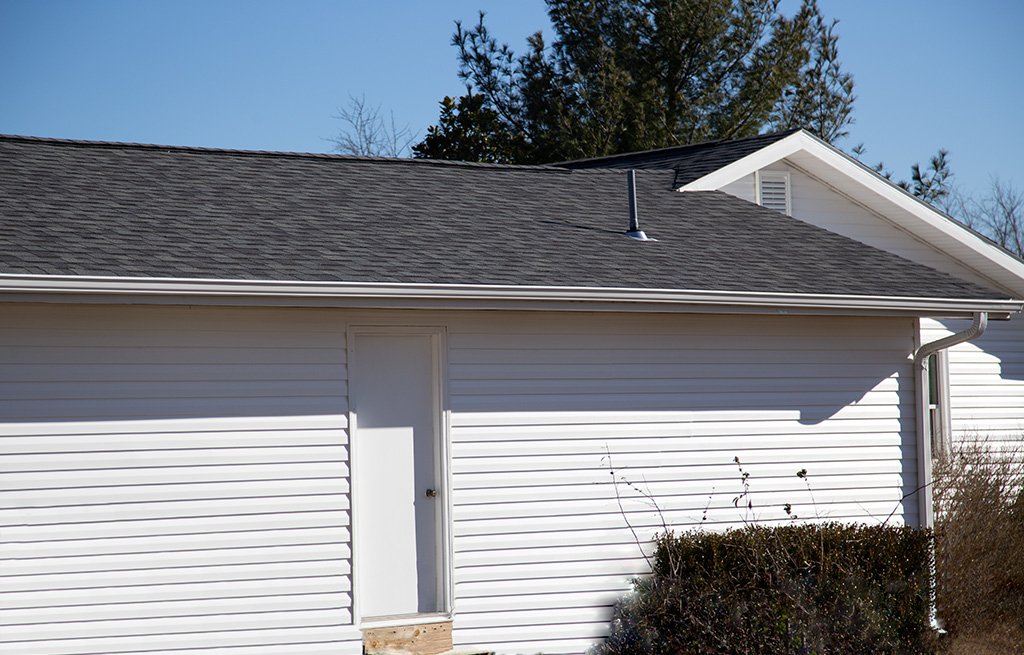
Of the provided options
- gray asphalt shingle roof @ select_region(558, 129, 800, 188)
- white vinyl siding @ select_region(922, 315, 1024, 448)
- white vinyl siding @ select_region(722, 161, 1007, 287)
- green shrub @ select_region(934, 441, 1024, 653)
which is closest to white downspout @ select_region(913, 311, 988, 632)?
green shrub @ select_region(934, 441, 1024, 653)

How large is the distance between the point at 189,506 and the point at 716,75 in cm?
2258

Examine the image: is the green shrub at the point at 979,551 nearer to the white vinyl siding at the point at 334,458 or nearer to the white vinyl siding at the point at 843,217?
the white vinyl siding at the point at 334,458

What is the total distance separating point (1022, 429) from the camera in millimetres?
15211

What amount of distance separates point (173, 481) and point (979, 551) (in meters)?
7.47

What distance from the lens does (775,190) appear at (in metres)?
14.4

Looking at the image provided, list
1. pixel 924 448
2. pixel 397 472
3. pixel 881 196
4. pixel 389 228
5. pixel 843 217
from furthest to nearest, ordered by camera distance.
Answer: pixel 843 217
pixel 881 196
pixel 924 448
pixel 389 228
pixel 397 472

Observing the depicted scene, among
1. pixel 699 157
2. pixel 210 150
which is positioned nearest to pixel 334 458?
pixel 210 150

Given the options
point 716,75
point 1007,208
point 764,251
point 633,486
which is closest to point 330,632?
point 633,486

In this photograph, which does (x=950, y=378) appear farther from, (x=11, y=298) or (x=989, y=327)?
(x=11, y=298)

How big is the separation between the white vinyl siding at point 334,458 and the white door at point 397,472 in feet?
0.69

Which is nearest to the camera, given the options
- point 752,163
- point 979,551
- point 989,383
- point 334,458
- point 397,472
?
point 334,458

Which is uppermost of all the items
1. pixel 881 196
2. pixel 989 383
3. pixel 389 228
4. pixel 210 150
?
pixel 210 150

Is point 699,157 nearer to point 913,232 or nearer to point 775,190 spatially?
point 775,190

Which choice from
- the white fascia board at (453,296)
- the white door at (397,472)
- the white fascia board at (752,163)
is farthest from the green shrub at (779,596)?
the white fascia board at (752,163)
